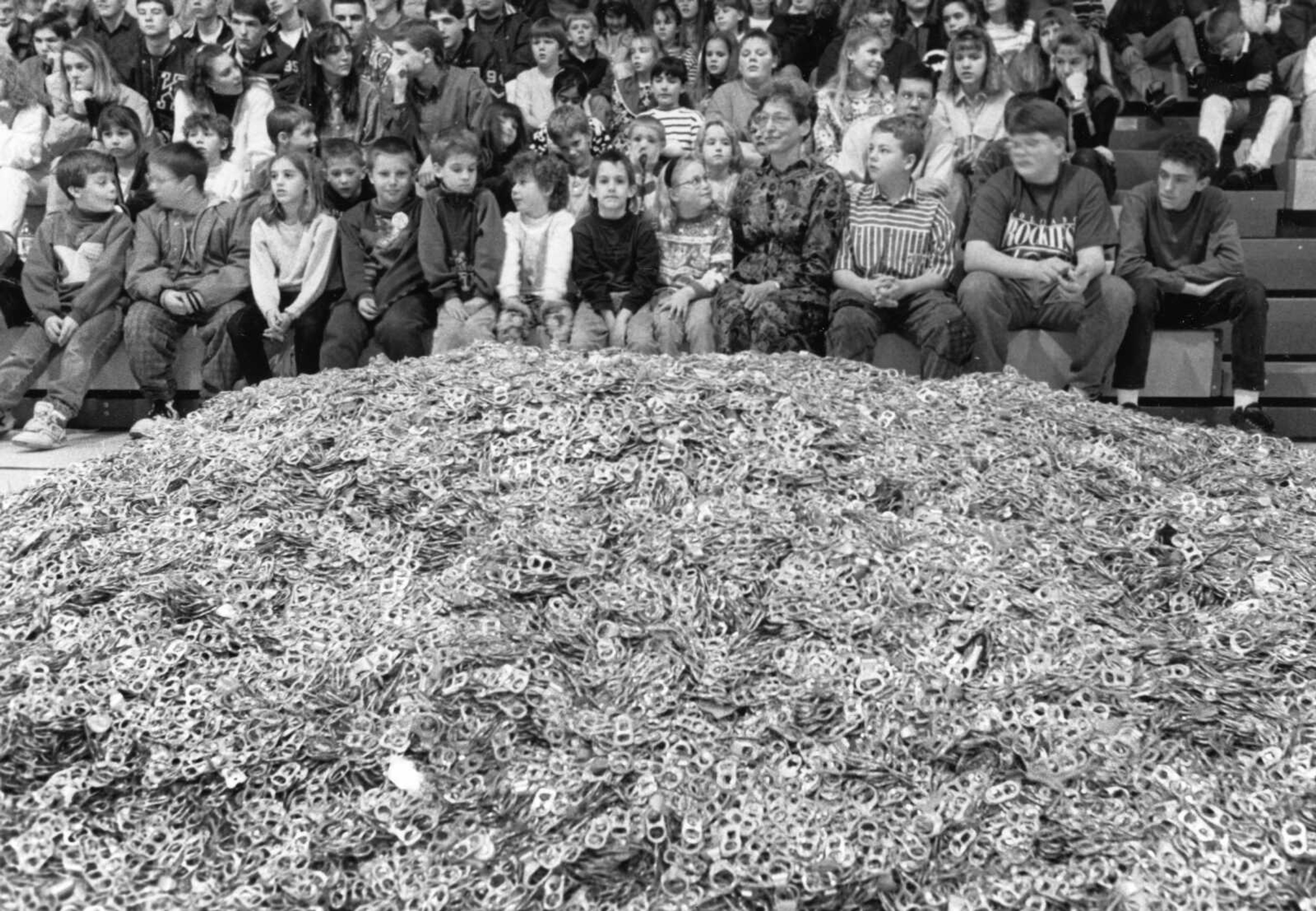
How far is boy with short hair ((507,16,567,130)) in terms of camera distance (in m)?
7.67

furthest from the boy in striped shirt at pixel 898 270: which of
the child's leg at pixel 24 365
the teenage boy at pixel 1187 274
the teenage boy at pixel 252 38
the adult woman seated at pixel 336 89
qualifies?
the teenage boy at pixel 252 38

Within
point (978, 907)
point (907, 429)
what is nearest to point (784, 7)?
point (907, 429)

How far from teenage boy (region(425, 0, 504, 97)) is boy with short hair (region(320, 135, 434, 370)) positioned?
1.68 meters

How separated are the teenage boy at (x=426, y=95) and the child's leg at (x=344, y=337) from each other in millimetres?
1233

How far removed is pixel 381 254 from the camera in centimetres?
629

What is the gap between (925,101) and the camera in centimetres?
669

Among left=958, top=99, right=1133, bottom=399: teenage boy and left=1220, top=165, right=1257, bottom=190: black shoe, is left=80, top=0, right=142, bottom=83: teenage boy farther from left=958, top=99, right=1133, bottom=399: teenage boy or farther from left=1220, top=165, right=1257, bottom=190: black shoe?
left=1220, top=165, right=1257, bottom=190: black shoe

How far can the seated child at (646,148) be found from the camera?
658 cm

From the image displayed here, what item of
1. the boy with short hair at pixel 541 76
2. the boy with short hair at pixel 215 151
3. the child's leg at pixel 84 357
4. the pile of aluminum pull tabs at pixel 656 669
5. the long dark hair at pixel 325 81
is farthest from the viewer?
the boy with short hair at pixel 541 76

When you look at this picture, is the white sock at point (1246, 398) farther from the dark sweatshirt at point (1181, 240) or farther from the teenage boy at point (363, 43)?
the teenage boy at point (363, 43)

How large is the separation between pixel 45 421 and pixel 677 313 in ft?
8.58

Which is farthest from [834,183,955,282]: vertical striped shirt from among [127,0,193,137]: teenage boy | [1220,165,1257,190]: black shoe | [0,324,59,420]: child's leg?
[127,0,193,137]: teenage boy

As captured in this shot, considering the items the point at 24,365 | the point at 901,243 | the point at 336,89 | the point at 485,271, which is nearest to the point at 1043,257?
the point at 901,243

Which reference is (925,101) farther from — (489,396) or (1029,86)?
(489,396)
